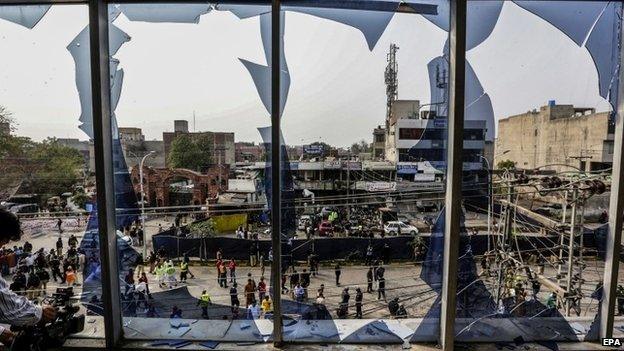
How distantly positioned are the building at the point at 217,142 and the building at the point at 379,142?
1.10 m

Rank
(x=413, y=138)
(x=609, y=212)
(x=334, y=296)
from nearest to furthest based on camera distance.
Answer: (x=609, y=212) → (x=413, y=138) → (x=334, y=296)

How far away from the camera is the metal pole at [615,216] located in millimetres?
2145

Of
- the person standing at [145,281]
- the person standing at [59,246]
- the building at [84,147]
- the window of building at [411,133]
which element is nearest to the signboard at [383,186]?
the window of building at [411,133]

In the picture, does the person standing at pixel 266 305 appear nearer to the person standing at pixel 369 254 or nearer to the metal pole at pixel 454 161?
the person standing at pixel 369 254

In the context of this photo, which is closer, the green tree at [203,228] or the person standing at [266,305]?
the person standing at [266,305]

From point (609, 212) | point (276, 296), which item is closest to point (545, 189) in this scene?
point (609, 212)

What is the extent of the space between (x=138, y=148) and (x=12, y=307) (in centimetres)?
122

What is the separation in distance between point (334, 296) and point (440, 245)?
931 mm

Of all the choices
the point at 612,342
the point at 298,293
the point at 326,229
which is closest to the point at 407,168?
the point at 326,229

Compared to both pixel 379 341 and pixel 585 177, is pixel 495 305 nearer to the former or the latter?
Result: pixel 379 341

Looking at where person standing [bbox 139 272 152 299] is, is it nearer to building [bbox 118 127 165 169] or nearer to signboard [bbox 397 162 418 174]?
building [bbox 118 127 165 169]

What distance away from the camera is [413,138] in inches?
96.3

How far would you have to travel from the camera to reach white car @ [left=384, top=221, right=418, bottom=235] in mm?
2691

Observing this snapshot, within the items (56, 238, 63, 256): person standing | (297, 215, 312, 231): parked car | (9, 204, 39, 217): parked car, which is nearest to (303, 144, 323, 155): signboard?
(297, 215, 312, 231): parked car
